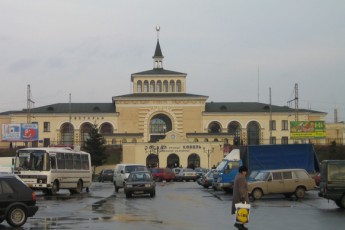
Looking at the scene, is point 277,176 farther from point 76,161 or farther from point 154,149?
point 154,149

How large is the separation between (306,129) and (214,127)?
28.1m

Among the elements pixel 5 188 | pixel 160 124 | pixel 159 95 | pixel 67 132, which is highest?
pixel 159 95

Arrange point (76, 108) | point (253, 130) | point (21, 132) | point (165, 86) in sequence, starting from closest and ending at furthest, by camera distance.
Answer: point (21, 132) < point (253, 130) < point (76, 108) < point (165, 86)

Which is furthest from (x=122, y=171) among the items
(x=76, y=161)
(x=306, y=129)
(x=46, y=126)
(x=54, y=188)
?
(x=46, y=126)

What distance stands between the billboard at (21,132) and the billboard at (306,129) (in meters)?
37.0

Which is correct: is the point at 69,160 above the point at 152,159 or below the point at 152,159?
above

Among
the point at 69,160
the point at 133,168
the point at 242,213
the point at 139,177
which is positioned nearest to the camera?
the point at 242,213

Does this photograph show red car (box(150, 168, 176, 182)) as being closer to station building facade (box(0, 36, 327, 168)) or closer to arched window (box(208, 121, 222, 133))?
station building facade (box(0, 36, 327, 168))

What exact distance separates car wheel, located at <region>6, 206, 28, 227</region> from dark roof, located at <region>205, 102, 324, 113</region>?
9771 centimetres

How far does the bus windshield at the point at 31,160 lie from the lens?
107 ft

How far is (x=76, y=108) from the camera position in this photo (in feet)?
382

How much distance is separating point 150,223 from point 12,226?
3.92 m

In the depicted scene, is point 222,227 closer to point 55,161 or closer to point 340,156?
point 55,161

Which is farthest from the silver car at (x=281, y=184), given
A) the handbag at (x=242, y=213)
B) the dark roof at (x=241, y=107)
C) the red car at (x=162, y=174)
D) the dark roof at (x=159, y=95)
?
the dark roof at (x=241, y=107)
